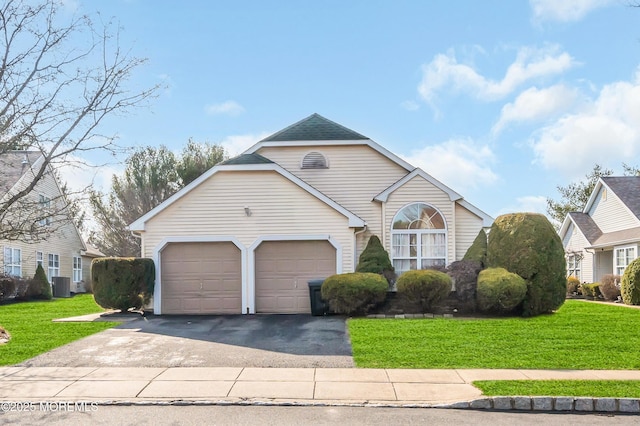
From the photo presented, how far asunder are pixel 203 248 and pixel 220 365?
289 inches

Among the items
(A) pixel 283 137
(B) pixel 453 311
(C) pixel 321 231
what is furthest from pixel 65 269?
(B) pixel 453 311

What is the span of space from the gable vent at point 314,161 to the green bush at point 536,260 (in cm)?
731

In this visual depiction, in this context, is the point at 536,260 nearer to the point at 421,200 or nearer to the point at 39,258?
the point at 421,200

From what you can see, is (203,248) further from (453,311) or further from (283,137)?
(453,311)

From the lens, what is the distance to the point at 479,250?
56.3ft

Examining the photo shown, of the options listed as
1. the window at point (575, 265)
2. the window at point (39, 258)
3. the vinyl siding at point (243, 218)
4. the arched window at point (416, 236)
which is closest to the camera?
the vinyl siding at point (243, 218)

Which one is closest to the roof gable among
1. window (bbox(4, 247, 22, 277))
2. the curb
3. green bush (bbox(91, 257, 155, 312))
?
green bush (bbox(91, 257, 155, 312))

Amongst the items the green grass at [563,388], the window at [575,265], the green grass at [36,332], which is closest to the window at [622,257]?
the window at [575,265]

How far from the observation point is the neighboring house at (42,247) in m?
23.9

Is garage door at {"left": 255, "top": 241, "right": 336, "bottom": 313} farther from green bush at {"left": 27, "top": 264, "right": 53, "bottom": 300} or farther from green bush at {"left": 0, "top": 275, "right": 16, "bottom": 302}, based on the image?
green bush at {"left": 27, "top": 264, "right": 53, "bottom": 300}

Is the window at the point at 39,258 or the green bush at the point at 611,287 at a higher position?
the window at the point at 39,258

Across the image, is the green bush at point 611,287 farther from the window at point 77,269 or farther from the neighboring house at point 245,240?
the window at point 77,269

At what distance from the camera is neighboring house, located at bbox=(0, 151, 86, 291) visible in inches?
941

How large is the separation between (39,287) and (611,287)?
84.0 ft
